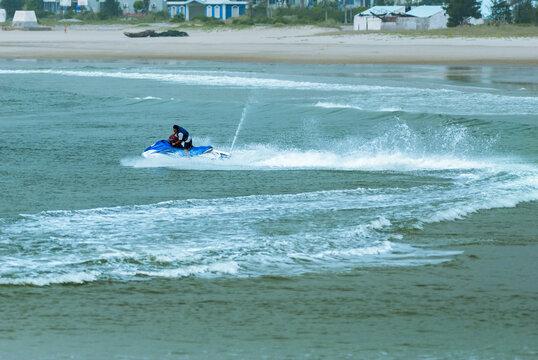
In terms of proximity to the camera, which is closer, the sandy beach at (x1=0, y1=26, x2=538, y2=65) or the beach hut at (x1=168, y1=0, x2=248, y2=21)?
the sandy beach at (x1=0, y1=26, x2=538, y2=65)

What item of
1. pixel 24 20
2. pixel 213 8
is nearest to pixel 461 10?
pixel 213 8

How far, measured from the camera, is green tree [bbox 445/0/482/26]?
81625mm

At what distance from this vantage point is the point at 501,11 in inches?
3243

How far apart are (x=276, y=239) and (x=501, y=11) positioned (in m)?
75.5

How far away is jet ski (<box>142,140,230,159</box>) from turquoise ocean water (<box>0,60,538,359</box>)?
0.94ft

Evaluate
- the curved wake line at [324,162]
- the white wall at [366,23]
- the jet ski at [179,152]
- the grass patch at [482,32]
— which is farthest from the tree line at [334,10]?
the jet ski at [179,152]

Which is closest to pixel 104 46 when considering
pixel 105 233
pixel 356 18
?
pixel 356 18

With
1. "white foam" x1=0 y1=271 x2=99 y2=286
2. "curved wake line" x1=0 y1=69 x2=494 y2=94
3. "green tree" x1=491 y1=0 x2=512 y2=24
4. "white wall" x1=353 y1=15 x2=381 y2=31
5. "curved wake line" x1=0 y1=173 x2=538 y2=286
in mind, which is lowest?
"white foam" x1=0 y1=271 x2=99 y2=286

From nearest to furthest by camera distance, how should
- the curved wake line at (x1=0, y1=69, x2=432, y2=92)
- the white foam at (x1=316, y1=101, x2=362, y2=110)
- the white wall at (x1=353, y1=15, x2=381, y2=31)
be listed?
the white foam at (x1=316, y1=101, x2=362, y2=110)
the curved wake line at (x1=0, y1=69, x2=432, y2=92)
the white wall at (x1=353, y1=15, x2=381, y2=31)

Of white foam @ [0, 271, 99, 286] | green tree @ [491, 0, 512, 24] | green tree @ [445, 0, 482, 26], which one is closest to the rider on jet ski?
white foam @ [0, 271, 99, 286]

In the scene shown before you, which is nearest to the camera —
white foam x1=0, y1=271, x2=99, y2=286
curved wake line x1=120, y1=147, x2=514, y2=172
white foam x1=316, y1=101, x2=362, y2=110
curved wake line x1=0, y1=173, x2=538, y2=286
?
white foam x1=0, y1=271, x2=99, y2=286

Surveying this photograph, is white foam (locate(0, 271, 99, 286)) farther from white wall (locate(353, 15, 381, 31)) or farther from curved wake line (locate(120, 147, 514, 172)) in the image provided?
white wall (locate(353, 15, 381, 31))

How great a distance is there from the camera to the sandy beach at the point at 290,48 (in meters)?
53.9

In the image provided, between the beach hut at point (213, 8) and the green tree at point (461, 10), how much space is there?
45.1 metres
